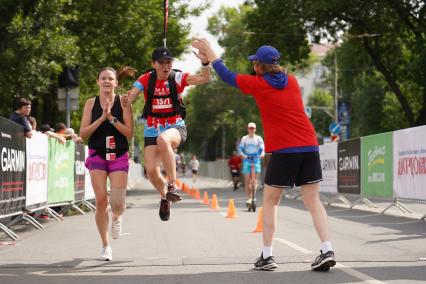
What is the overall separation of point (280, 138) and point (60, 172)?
8.95 metres

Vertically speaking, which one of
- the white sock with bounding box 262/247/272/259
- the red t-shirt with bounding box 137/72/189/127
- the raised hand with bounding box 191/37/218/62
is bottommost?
the white sock with bounding box 262/247/272/259

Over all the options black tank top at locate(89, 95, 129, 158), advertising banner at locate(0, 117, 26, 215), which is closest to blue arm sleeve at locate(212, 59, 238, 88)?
black tank top at locate(89, 95, 129, 158)

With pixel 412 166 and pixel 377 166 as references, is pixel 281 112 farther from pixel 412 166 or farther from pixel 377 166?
pixel 377 166

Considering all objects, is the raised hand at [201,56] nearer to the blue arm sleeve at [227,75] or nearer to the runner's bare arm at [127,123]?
the blue arm sleeve at [227,75]

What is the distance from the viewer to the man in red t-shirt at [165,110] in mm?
8344

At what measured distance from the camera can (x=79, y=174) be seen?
17.6m

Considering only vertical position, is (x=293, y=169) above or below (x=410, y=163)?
below

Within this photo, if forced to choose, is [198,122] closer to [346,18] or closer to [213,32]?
[213,32]

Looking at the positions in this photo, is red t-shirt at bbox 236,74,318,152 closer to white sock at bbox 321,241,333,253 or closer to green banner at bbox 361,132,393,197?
white sock at bbox 321,241,333,253

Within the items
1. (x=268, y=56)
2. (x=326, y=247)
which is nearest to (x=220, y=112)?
(x=268, y=56)

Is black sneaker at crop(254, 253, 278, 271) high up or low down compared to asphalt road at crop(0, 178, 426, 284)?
up

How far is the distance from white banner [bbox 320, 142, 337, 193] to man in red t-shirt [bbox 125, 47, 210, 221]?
13.4 m

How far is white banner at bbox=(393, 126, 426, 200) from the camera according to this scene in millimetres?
14359

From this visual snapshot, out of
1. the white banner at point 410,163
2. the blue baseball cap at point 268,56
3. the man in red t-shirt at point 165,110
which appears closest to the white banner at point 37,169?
the man in red t-shirt at point 165,110
